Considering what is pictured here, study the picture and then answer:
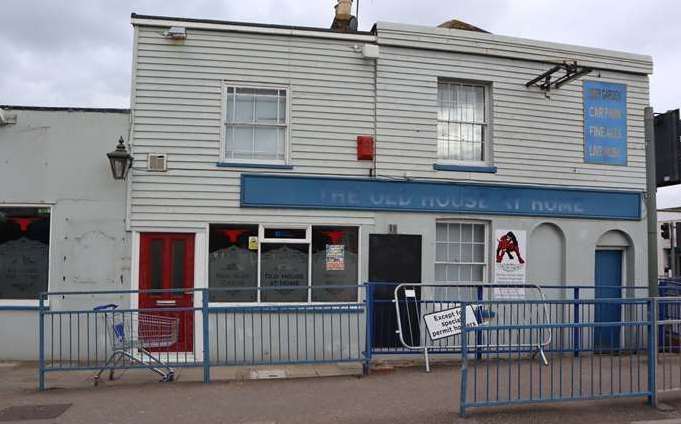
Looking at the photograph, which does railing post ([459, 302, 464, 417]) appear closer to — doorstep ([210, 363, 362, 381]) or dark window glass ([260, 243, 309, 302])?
doorstep ([210, 363, 362, 381])

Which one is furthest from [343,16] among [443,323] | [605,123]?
[443,323]

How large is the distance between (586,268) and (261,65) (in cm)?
732

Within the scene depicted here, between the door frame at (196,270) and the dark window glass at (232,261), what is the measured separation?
0.42 feet

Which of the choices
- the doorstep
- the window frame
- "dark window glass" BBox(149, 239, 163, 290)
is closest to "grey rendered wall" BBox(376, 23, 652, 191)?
the doorstep

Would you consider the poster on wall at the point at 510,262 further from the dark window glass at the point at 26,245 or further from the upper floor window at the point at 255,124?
the dark window glass at the point at 26,245

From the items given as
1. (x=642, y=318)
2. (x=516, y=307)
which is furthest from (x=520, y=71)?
(x=642, y=318)

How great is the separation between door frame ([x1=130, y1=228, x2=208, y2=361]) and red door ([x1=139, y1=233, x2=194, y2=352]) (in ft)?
0.22

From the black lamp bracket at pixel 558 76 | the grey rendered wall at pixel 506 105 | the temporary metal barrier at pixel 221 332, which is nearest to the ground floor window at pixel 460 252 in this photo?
the grey rendered wall at pixel 506 105

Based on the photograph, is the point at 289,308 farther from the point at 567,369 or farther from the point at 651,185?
the point at 651,185

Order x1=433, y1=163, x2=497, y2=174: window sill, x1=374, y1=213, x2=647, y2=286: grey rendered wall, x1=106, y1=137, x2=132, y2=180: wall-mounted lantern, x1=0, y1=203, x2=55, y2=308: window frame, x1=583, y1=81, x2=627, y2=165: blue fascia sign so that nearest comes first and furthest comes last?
x1=106, y1=137, x2=132, y2=180: wall-mounted lantern < x1=0, y1=203, x2=55, y2=308: window frame < x1=374, y1=213, x2=647, y2=286: grey rendered wall < x1=433, y1=163, x2=497, y2=174: window sill < x1=583, y1=81, x2=627, y2=165: blue fascia sign

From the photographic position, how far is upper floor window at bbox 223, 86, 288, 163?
1107 cm

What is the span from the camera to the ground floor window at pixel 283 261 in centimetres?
1078

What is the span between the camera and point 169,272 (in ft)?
34.8

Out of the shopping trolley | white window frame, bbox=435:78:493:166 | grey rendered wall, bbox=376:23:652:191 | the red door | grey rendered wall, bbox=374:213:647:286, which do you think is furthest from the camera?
white window frame, bbox=435:78:493:166
